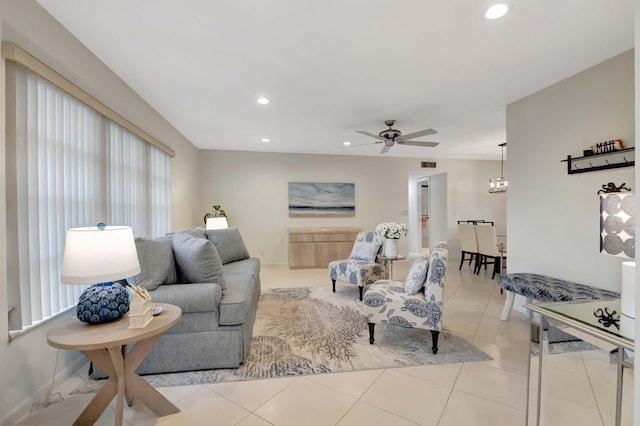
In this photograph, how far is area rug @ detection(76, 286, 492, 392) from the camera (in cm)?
210

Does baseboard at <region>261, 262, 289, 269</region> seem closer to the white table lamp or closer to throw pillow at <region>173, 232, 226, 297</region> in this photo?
throw pillow at <region>173, 232, 226, 297</region>

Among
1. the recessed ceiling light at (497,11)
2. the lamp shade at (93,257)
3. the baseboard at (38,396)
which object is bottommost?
the baseboard at (38,396)

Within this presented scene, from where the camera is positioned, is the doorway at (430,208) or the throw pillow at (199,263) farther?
the doorway at (430,208)

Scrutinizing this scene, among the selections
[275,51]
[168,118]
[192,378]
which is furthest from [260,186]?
[192,378]

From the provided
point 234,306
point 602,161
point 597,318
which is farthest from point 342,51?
point 602,161

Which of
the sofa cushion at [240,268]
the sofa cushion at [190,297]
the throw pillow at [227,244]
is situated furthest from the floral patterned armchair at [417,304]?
the throw pillow at [227,244]

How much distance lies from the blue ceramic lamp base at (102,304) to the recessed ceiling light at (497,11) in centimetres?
284

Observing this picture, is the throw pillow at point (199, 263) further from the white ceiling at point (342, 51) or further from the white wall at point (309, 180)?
the white wall at point (309, 180)

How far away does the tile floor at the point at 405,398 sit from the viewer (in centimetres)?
152

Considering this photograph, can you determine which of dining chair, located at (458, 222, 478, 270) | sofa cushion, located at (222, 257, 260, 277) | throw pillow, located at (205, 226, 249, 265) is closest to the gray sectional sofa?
sofa cushion, located at (222, 257, 260, 277)

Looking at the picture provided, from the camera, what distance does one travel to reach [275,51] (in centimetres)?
227

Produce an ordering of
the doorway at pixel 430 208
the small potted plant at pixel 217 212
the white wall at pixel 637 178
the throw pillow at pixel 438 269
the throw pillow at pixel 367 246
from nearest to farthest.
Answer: the white wall at pixel 637 178 → the throw pillow at pixel 438 269 → the throw pillow at pixel 367 246 → the small potted plant at pixel 217 212 → the doorway at pixel 430 208

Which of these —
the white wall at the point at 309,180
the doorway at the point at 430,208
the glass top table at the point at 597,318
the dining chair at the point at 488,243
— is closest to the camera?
the glass top table at the point at 597,318

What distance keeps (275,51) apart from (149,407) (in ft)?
8.57
